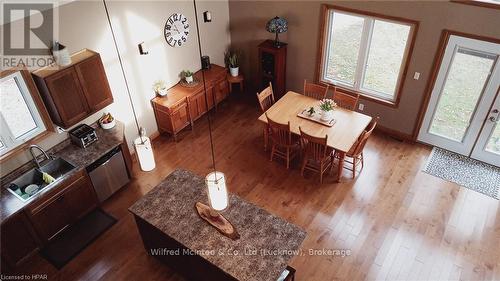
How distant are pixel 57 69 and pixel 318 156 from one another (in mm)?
3750

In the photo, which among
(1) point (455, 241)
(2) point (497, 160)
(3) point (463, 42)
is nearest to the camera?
(1) point (455, 241)

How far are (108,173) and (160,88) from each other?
177 centimetres

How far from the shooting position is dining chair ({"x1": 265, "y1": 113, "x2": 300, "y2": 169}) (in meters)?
5.78

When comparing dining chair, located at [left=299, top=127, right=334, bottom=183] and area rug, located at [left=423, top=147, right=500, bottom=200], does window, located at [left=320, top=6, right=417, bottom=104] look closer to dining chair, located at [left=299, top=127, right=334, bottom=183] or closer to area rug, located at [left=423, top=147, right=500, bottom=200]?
area rug, located at [left=423, top=147, right=500, bottom=200]

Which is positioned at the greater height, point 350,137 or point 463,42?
point 463,42

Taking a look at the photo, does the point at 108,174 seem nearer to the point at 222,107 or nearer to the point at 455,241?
the point at 222,107

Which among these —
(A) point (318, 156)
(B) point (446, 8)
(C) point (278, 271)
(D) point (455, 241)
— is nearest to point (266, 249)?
(C) point (278, 271)

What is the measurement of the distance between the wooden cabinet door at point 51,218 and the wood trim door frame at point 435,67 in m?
5.58

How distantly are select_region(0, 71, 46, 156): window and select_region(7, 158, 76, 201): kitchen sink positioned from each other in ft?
1.32

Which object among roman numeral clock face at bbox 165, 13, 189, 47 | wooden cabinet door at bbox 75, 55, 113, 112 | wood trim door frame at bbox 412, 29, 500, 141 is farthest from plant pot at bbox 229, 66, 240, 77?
wood trim door frame at bbox 412, 29, 500, 141

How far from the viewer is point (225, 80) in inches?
293

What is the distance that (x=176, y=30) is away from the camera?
254 inches

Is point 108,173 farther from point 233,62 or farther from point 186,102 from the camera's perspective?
point 233,62

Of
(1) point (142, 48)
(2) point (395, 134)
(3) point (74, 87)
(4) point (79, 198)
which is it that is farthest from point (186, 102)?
(2) point (395, 134)
